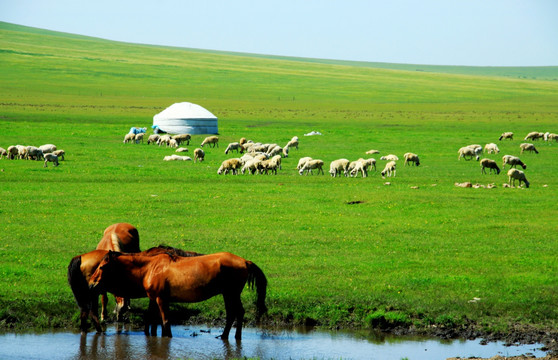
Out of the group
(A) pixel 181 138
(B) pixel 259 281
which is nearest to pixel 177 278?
(B) pixel 259 281

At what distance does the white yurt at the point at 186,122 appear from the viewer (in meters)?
58.8

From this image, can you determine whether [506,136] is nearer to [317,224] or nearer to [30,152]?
[30,152]

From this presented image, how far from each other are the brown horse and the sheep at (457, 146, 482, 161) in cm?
3218

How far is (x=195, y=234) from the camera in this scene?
18531 millimetres

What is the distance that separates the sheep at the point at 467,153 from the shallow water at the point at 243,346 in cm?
3096

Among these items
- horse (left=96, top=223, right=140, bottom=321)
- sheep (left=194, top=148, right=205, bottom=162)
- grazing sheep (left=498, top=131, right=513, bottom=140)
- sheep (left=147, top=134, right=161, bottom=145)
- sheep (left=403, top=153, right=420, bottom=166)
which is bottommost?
sheep (left=147, top=134, right=161, bottom=145)

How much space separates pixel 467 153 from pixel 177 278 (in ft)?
110

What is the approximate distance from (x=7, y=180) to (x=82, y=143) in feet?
56.6

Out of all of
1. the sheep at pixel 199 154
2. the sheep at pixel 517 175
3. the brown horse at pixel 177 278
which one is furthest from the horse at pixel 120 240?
the sheep at pixel 199 154

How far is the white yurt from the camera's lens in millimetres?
58844

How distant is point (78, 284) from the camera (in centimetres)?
1147

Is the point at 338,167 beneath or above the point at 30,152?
above

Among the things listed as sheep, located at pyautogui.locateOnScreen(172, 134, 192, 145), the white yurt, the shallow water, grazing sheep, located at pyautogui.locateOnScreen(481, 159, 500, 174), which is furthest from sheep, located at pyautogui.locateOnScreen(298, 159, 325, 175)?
the white yurt

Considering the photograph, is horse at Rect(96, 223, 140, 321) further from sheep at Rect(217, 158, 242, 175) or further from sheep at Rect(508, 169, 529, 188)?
sheep at Rect(508, 169, 529, 188)
